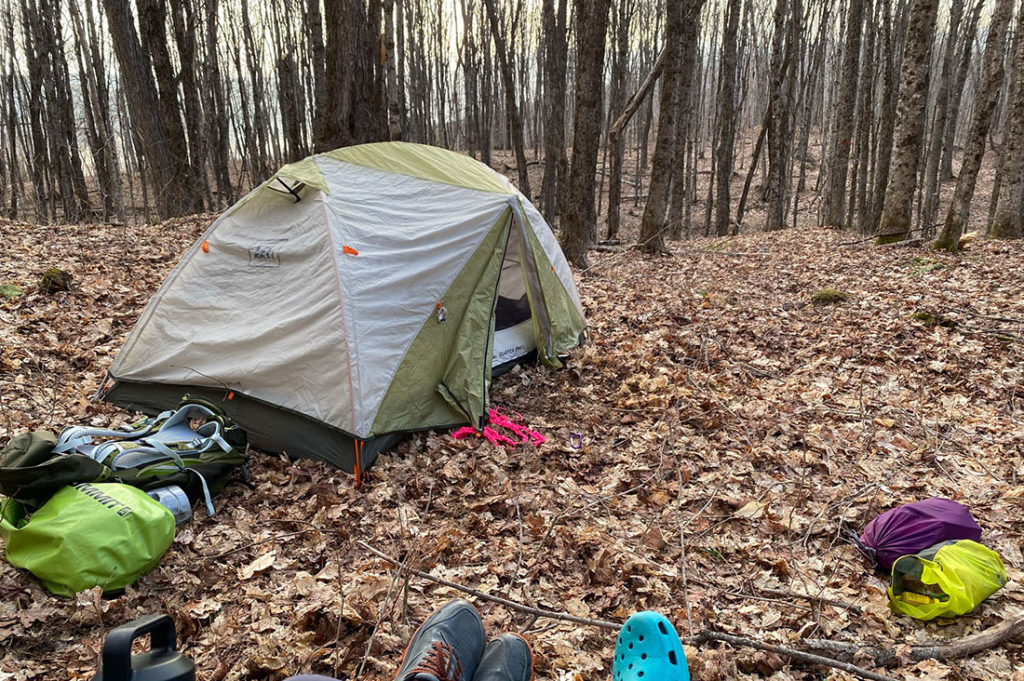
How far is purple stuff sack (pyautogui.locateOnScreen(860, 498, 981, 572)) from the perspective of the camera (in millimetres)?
2867

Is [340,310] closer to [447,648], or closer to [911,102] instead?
[447,648]

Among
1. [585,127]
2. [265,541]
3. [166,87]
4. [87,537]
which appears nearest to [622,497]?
[265,541]

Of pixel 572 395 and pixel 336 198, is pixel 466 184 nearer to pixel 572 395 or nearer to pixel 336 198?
pixel 336 198

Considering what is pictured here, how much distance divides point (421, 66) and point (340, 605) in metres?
25.0

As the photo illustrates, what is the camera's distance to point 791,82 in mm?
15070

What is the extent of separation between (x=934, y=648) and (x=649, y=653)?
1.29 meters

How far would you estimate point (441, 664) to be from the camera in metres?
2.05

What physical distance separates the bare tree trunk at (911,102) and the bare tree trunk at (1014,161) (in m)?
1.40

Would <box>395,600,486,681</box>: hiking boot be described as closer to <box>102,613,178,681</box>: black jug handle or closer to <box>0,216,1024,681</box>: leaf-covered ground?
<box>0,216,1024,681</box>: leaf-covered ground

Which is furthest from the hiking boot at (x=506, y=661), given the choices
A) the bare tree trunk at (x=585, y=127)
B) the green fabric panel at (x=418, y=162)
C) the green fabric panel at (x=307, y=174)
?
the bare tree trunk at (x=585, y=127)

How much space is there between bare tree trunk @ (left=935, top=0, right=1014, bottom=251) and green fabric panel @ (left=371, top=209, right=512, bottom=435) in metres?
8.06

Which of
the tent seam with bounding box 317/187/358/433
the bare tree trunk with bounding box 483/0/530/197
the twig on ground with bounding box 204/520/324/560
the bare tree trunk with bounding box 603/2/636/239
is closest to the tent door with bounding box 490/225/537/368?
the tent seam with bounding box 317/187/358/433

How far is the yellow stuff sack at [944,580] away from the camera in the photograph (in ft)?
8.45

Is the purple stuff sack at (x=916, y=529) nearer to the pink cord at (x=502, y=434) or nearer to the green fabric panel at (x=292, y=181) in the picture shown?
the pink cord at (x=502, y=434)
